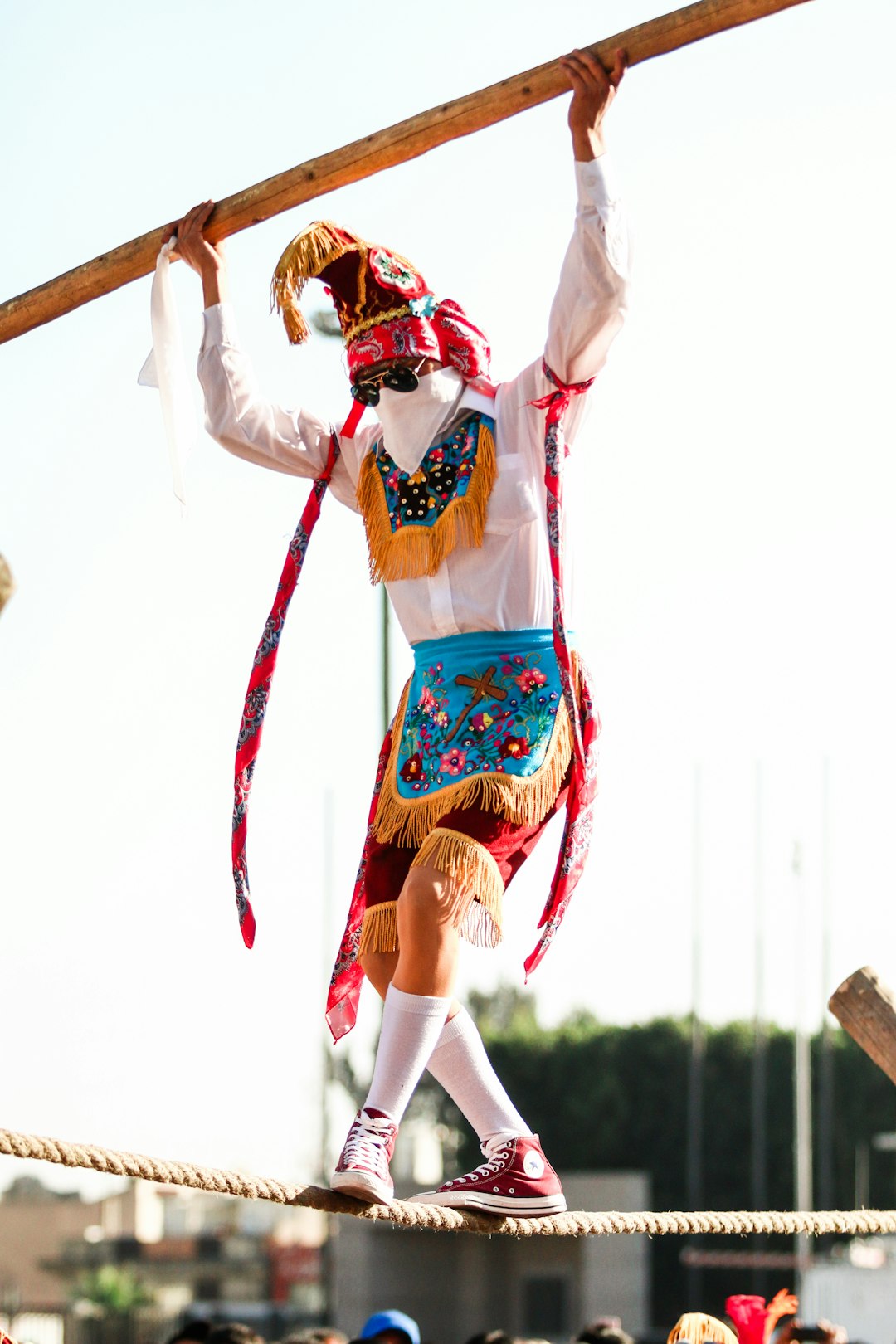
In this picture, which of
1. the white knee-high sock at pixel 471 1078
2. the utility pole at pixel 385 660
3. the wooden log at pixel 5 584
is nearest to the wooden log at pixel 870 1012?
the white knee-high sock at pixel 471 1078

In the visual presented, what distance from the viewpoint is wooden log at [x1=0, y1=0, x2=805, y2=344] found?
347 centimetres

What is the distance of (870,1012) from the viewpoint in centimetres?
487

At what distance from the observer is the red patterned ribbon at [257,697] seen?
3.98m

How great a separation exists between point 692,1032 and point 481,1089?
112 ft

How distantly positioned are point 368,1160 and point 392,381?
159 cm

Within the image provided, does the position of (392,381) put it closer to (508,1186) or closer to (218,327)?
(218,327)

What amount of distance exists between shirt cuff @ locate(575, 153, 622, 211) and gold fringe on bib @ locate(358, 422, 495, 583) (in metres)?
0.54

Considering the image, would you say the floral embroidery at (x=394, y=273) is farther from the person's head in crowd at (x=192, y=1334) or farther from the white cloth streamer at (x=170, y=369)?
the person's head in crowd at (x=192, y=1334)

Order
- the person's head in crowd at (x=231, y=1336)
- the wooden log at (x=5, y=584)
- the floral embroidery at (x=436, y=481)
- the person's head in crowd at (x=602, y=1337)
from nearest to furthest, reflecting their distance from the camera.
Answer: the wooden log at (x=5, y=584)
the floral embroidery at (x=436, y=481)
the person's head in crowd at (x=231, y=1336)
the person's head in crowd at (x=602, y=1337)

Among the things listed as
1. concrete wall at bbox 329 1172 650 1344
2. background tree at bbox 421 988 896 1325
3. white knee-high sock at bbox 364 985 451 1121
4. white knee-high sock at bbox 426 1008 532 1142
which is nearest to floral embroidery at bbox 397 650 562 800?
white knee-high sock at bbox 364 985 451 1121

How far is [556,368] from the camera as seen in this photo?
11.9ft

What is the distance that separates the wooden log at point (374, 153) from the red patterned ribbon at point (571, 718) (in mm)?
529

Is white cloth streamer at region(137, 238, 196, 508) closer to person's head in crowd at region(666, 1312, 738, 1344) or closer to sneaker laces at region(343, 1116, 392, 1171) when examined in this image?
sneaker laces at region(343, 1116, 392, 1171)

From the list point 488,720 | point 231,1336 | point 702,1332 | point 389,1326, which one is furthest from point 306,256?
point 389,1326
